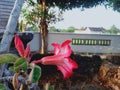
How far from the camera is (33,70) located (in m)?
0.85

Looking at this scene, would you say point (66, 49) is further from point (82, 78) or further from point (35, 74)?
point (82, 78)

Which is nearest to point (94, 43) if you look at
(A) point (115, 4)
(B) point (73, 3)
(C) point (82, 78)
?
(A) point (115, 4)

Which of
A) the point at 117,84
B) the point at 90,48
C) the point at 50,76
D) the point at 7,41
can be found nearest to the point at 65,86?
the point at 50,76

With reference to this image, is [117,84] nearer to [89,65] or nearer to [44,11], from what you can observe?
[89,65]

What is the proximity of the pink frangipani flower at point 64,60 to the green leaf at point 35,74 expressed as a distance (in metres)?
0.03

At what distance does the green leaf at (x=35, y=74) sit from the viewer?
0.85m

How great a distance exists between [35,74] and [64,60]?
0.28 feet

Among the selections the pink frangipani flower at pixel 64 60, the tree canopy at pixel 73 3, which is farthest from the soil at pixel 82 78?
the tree canopy at pixel 73 3

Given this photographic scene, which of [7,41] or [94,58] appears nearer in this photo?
[7,41]

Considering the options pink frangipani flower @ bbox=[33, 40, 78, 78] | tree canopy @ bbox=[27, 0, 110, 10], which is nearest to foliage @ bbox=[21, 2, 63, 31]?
tree canopy @ bbox=[27, 0, 110, 10]

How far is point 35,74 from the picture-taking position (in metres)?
0.87

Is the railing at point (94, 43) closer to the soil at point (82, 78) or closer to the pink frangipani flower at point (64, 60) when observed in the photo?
the soil at point (82, 78)

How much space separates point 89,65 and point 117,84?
0.90 meters

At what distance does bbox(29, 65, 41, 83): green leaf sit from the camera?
85 centimetres
